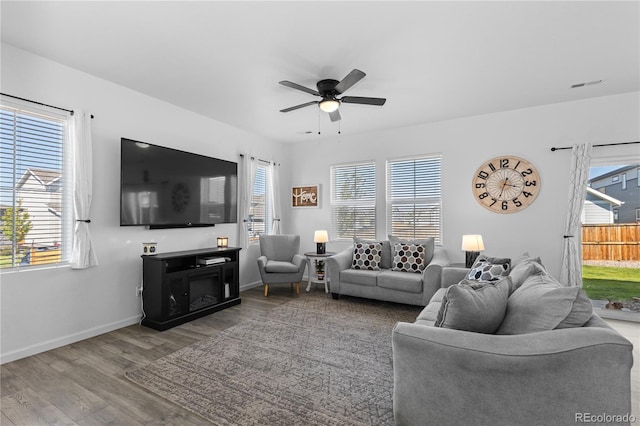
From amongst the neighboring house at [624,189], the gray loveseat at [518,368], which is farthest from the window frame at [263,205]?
the neighboring house at [624,189]

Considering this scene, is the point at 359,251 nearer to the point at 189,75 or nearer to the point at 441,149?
the point at 441,149

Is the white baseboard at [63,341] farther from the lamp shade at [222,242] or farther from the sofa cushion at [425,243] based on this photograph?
the sofa cushion at [425,243]

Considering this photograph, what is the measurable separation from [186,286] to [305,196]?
10.1 ft

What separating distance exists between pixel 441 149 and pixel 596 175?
2.00 m

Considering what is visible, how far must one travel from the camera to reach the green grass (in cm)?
386

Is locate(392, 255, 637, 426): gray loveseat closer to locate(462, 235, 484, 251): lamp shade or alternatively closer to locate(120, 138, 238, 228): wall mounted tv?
locate(462, 235, 484, 251): lamp shade

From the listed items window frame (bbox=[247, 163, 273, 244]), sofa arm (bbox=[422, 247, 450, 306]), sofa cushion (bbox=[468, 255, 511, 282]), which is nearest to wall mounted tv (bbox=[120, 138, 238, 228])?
window frame (bbox=[247, 163, 273, 244])

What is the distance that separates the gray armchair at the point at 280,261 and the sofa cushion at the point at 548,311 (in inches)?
139

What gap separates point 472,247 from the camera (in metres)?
4.02

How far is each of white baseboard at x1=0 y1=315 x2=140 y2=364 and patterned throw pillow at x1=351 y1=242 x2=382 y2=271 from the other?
3.06 metres

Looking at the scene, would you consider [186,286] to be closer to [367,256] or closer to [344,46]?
[367,256]
